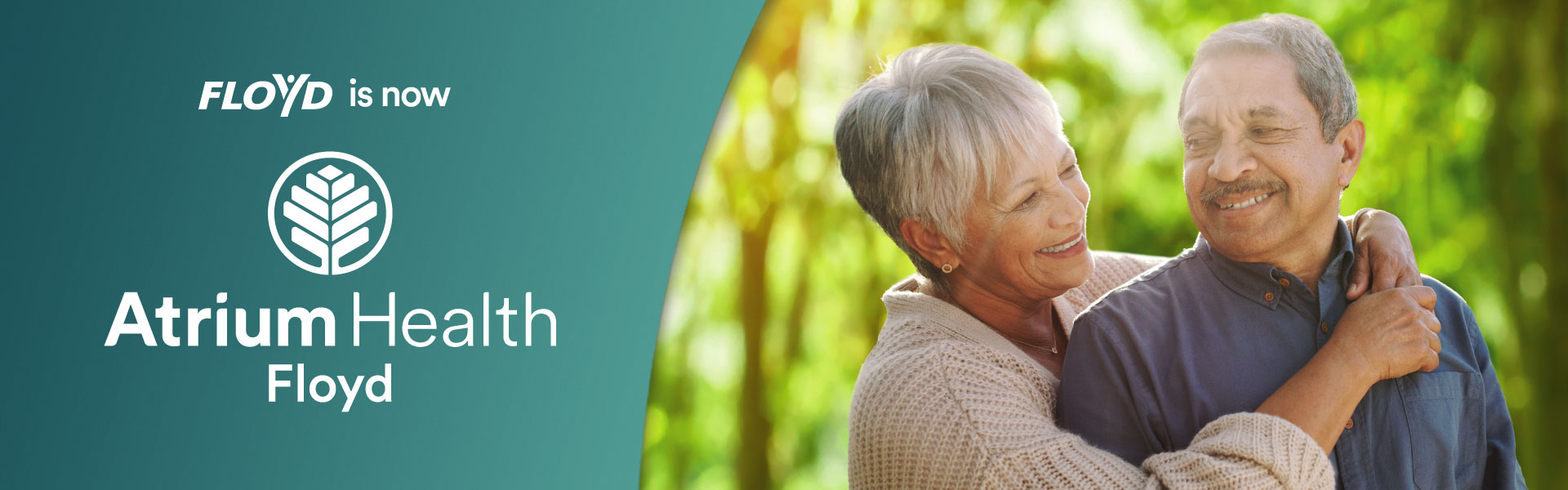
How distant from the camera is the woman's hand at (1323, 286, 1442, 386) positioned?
4.99 feet

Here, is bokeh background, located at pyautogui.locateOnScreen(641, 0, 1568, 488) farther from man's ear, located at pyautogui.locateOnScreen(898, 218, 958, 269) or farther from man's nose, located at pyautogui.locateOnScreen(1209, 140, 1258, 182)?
man's nose, located at pyautogui.locateOnScreen(1209, 140, 1258, 182)

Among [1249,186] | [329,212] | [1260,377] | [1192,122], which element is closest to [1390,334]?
[1260,377]

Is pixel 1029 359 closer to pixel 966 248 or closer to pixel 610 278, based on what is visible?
pixel 966 248

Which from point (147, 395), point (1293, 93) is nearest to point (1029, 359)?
point (1293, 93)

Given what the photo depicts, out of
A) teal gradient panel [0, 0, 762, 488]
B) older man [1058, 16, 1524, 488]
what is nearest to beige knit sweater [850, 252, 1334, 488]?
older man [1058, 16, 1524, 488]

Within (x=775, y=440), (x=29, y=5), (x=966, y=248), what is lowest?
(x=775, y=440)

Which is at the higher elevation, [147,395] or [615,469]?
[147,395]

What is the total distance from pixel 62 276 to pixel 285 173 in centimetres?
59

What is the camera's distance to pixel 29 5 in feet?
8.93

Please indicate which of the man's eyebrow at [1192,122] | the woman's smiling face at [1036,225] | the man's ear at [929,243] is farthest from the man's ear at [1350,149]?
the man's ear at [929,243]

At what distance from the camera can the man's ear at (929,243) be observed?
1.89 metres

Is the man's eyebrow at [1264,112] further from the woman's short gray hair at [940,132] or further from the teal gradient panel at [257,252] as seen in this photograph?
the teal gradient panel at [257,252]

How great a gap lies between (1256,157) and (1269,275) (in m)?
0.19

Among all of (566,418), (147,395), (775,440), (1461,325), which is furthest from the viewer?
(775,440)
